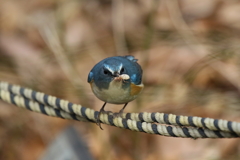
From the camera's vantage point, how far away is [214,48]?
4227mm

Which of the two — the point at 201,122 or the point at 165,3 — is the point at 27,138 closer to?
the point at 165,3

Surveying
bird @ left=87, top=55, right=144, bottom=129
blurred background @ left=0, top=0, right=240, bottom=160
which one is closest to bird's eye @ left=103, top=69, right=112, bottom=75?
bird @ left=87, top=55, right=144, bottom=129

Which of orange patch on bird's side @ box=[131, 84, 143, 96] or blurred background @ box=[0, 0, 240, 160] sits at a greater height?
orange patch on bird's side @ box=[131, 84, 143, 96]

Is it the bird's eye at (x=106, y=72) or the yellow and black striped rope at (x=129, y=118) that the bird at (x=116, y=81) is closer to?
the bird's eye at (x=106, y=72)

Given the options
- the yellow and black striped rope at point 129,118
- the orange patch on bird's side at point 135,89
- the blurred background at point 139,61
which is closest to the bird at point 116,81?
the orange patch on bird's side at point 135,89

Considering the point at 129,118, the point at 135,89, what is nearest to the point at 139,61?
the point at 135,89

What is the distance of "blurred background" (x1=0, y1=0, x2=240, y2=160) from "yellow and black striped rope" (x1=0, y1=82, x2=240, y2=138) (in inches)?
71.4

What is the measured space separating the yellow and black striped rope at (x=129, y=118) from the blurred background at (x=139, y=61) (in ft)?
5.95

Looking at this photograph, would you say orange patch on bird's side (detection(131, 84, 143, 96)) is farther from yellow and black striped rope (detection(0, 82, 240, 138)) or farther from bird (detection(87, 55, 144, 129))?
yellow and black striped rope (detection(0, 82, 240, 138))

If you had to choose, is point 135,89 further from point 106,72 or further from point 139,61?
point 139,61

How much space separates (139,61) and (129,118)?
2.66 m

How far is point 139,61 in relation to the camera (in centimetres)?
439

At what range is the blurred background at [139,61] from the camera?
3.95 metres

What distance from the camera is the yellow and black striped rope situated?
56.5 inches
